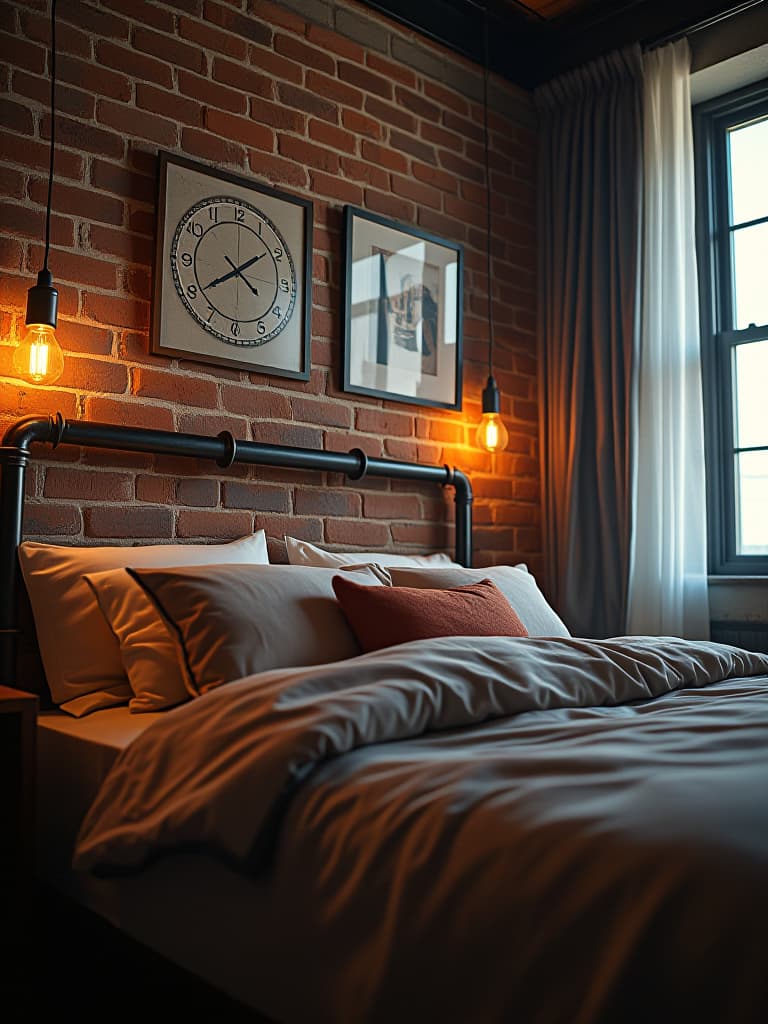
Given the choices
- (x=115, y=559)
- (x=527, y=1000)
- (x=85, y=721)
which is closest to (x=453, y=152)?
(x=115, y=559)

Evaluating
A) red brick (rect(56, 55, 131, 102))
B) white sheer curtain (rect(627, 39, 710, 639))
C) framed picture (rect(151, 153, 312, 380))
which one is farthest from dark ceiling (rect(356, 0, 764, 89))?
red brick (rect(56, 55, 131, 102))

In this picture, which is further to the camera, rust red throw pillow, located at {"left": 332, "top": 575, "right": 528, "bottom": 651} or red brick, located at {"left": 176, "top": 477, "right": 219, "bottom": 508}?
red brick, located at {"left": 176, "top": 477, "right": 219, "bottom": 508}

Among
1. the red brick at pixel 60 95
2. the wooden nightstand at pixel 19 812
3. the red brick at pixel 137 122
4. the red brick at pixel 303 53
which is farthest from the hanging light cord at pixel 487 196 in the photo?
the wooden nightstand at pixel 19 812

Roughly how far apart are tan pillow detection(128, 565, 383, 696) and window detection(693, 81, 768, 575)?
6.09ft

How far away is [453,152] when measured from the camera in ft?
11.6

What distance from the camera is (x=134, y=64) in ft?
8.53

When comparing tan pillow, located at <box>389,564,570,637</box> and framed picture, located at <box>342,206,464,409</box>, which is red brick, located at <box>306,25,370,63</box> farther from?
tan pillow, located at <box>389,564,570,637</box>

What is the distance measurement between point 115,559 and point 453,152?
209cm

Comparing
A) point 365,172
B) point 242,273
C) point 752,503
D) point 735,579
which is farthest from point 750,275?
point 242,273

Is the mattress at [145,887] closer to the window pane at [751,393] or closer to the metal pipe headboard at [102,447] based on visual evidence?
the metal pipe headboard at [102,447]

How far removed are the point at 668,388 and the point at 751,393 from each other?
1.11ft

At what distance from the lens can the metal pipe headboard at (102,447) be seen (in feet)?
7.19

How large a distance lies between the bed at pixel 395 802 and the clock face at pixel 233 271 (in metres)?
0.71

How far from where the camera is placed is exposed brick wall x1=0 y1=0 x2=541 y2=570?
2.42 m
